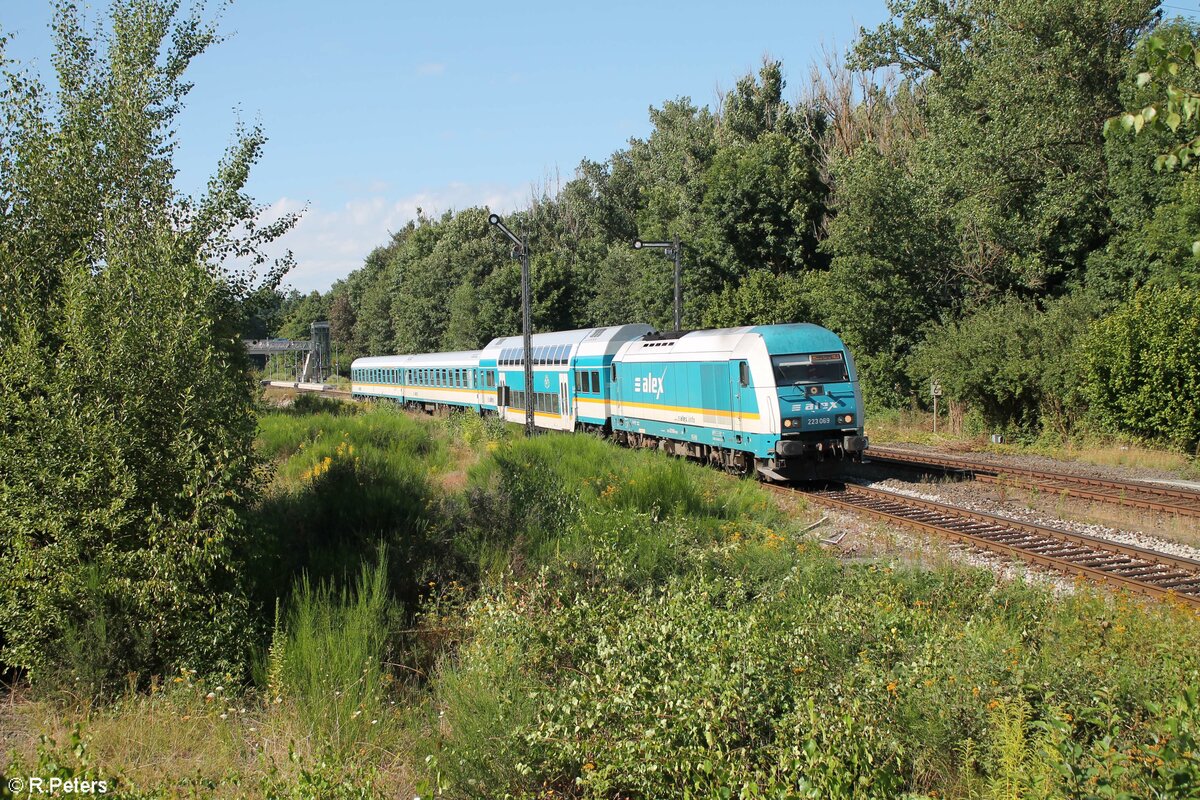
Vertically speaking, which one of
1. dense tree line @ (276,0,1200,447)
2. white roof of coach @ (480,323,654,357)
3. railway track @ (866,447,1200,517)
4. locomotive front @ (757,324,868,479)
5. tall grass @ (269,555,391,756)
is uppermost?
dense tree line @ (276,0,1200,447)

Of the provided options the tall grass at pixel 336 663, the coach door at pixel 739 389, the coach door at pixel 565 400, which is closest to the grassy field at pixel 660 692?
the tall grass at pixel 336 663

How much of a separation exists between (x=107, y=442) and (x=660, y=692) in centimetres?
563

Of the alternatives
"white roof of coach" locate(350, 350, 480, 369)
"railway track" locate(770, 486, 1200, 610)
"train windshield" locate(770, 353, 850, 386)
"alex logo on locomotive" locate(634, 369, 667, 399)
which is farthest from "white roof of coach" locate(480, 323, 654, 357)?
"railway track" locate(770, 486, 1200, 610)

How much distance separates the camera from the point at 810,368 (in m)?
17.4

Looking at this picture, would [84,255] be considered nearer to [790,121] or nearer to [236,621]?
[236,621]

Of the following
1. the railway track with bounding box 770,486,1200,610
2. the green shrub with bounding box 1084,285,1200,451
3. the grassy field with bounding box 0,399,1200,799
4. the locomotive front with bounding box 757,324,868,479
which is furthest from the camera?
the green shrub with bounding box 1084,285,1200,451

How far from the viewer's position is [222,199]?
11555 mm

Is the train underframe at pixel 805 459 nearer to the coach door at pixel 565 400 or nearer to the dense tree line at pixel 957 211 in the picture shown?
the dense tree line at pixel 957 211

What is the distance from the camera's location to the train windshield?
675 inches

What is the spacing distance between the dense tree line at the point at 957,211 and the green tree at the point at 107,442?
409cm

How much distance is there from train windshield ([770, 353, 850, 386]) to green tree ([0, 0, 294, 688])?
10210 mm

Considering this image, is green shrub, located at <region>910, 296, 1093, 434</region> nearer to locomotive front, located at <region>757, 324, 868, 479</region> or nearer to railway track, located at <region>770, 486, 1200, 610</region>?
locomotive front, located at <region>757, 324, 868, 479</region>

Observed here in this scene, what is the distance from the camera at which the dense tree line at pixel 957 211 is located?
2389 centimetres

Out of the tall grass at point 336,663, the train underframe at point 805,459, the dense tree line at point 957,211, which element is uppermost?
the dense tree line at point 957,211
